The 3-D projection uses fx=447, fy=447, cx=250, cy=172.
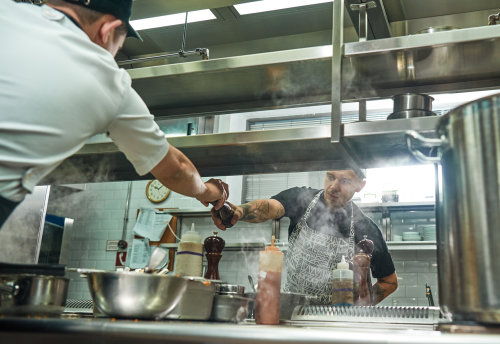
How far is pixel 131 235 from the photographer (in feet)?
17.0

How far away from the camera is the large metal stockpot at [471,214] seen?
82cm

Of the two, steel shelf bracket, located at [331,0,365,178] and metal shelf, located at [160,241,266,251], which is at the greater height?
steel shelf bracket, located at [331,0,365,178]

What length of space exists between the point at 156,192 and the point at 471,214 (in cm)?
462

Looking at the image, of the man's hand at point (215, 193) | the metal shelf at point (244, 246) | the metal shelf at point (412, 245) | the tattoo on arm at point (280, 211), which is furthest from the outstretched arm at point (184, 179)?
the metal shelf at point (412, 245)

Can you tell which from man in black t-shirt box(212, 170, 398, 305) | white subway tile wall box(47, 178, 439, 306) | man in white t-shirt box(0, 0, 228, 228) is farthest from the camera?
white subway tile wall box(47, 178, 439, 306)

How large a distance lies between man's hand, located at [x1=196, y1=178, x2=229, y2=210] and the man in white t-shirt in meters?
0.50

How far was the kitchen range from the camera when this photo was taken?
87 cm

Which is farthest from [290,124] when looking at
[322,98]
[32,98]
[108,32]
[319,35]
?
[32,98]

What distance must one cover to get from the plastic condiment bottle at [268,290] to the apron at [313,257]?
1245mm

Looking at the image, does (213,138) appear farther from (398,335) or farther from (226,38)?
(226,38)

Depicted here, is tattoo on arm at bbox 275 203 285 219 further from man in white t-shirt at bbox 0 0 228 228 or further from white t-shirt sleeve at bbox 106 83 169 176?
man in white t-shirt at bbox 0 0 228 228

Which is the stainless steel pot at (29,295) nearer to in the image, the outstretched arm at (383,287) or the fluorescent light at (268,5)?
the outstretched arm at (383,287)

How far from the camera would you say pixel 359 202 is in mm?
4141

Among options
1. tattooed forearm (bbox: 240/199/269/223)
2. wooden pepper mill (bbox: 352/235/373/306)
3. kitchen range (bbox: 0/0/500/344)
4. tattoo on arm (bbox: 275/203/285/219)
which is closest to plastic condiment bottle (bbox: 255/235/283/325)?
kitchen range (bbox: 0/0/500/344)
